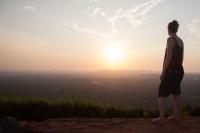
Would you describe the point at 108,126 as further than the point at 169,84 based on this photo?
No

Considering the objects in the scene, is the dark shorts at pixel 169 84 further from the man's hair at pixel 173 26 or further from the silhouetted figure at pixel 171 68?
the man's hair at pixel 173 26

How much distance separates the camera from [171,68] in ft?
23.1

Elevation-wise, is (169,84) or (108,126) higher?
(169,84)

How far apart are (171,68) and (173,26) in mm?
819

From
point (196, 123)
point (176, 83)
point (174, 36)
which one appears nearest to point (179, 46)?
point (174, 36)

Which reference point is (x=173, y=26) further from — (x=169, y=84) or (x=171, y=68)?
(x=169, y=84)

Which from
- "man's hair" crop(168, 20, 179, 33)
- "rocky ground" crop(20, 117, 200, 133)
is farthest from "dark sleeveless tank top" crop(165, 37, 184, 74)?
"rocky ground" crop(20, 117, 200, 133)

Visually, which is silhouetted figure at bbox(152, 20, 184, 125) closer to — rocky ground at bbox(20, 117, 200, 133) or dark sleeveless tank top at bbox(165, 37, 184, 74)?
dark sleeveless tank top at bbox(165, 37, 184, 74)

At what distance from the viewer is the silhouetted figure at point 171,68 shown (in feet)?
22.9

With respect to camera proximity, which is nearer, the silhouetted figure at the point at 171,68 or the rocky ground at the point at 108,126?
the rocky ground at the point at 108,126

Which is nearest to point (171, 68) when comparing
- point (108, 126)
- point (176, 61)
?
point (176, 61)

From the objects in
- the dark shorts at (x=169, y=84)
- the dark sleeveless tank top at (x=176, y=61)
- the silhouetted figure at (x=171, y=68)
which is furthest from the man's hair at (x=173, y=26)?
the dark shorts at (x=169, y=84)

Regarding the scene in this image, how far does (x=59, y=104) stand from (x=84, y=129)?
3.59 meters

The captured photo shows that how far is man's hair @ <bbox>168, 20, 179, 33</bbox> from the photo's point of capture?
6906 mm
